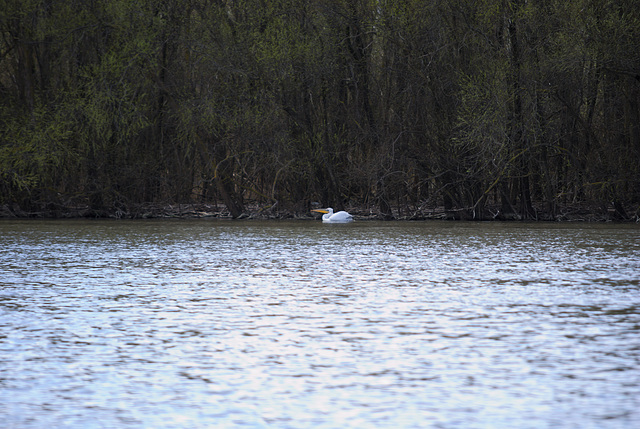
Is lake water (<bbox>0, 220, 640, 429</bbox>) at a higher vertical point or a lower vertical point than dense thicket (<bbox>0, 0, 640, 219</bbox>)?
lower

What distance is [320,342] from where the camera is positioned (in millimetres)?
5250

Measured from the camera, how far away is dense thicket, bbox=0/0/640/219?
68.9 ft

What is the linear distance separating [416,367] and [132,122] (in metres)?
19.8

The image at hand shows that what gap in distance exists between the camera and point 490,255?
1139cm

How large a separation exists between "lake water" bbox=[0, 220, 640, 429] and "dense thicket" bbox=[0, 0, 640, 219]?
35.8 ft

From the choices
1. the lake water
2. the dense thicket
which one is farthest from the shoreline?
the lake water

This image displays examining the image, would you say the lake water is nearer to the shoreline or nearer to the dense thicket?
the dense thicket

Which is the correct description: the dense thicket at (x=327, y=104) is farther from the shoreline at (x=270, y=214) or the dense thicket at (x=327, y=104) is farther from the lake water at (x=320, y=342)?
the lake water at (x=320, y=342)

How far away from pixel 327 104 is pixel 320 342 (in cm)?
1984

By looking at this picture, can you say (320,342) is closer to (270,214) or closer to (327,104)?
(270,214)

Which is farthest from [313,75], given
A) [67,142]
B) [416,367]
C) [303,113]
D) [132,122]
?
[416,367]

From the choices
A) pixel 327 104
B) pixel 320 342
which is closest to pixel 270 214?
pixel 327 104

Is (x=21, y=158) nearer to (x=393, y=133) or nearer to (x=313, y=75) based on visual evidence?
(x=313, y=75)

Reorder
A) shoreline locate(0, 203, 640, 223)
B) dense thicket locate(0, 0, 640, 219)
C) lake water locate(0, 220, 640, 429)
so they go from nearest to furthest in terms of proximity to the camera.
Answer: lake water locate(0, 220, 640, 429) < dense thicket locate(0, 0, 640, 219) < shoreline locate(0, 203, 640, 223)
